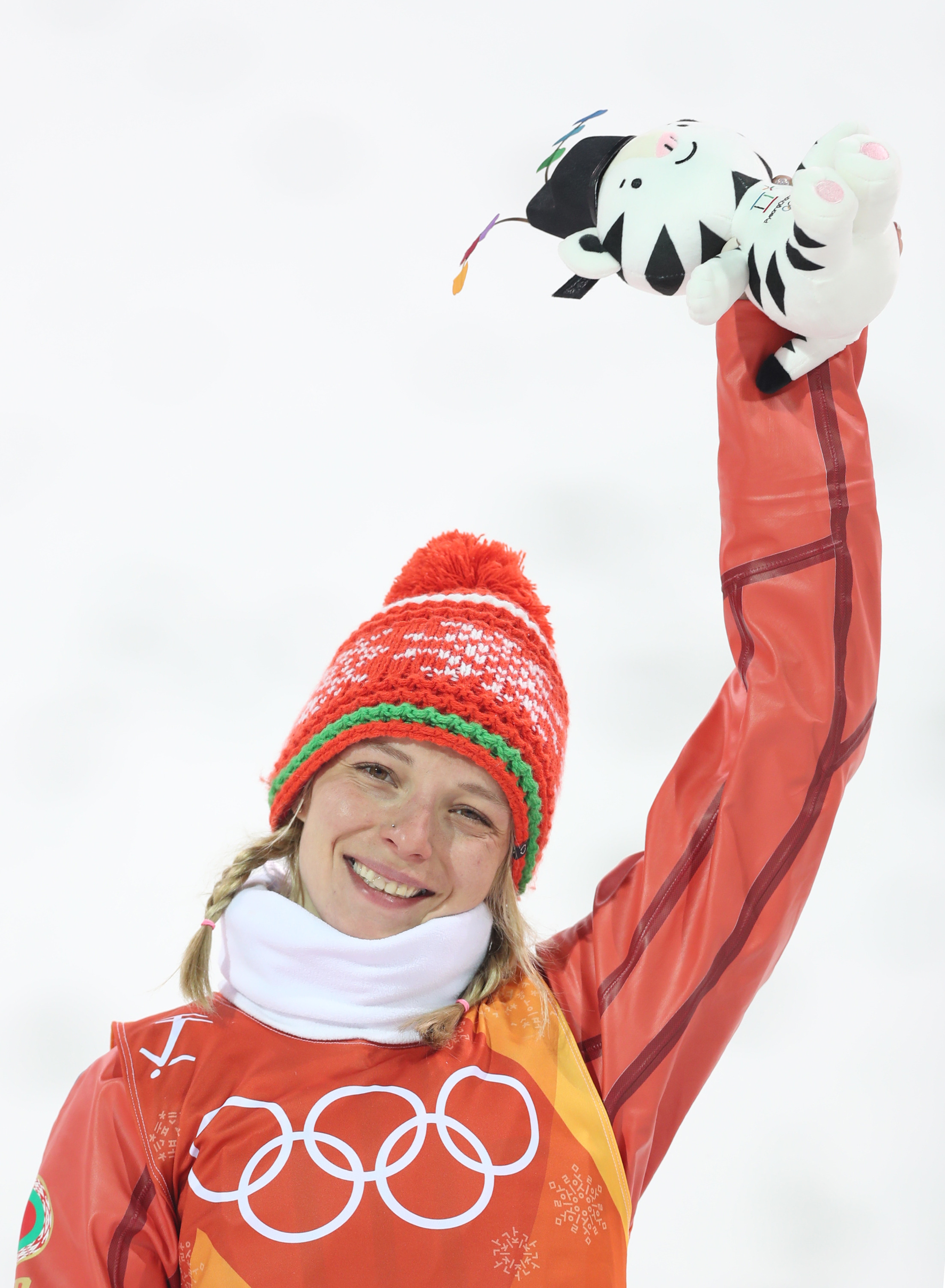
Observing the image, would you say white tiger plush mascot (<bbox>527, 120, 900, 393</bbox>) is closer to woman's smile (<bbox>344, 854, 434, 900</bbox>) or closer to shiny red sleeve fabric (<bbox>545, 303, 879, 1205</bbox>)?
shiny red sleeve fabric (<bbox>545, 303, 879, 1205</bbox>)

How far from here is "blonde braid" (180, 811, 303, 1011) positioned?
1335 mm

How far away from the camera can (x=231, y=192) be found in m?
2.13

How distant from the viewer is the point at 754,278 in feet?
3.52

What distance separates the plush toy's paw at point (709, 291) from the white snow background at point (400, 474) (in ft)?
3.32

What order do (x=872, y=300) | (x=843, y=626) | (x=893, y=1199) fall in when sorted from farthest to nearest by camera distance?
(x=893, y=1199), (x=843, y=626), (x=872, y=300)

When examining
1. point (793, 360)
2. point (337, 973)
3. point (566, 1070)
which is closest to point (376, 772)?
point (337, 973)

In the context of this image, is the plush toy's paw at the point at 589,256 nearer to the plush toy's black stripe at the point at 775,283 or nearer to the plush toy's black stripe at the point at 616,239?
the plush toy's black stripe at the point at 616,239

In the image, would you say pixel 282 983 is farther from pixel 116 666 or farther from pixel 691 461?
pixel 691 461

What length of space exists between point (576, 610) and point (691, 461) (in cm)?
31

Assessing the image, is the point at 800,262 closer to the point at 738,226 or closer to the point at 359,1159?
the point at 738,226

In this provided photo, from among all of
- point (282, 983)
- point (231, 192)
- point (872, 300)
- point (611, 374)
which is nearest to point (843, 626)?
point (872, 300)

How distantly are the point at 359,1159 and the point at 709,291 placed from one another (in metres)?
0.81

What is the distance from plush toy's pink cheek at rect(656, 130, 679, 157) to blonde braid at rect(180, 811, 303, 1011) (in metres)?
0.76

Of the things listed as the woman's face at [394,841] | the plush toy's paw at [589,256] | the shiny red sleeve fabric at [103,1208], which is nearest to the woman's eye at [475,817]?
the woman's face at [394,841]
